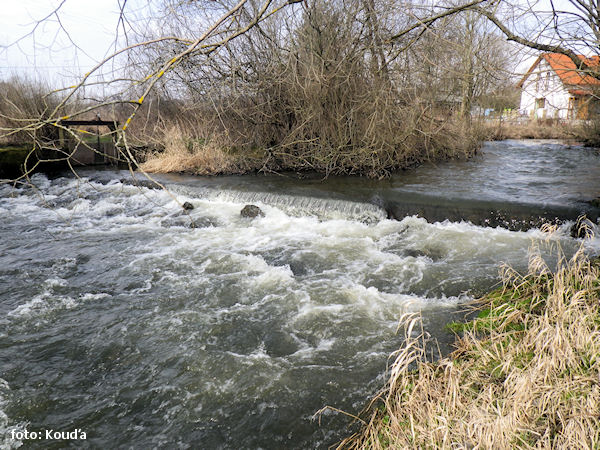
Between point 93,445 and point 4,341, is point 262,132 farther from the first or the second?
point 93,445

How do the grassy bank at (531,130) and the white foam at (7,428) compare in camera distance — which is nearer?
the white foam at (7,428)

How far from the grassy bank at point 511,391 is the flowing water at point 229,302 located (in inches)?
25.0

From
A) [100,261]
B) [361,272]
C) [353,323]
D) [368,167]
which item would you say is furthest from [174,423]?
[368,167]

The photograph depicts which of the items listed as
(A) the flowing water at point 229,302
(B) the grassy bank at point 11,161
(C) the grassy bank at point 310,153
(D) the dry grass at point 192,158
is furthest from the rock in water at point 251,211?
(B) the grassy bank at point 11,161

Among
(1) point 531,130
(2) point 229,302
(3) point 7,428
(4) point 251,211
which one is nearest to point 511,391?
(2) point 229,302

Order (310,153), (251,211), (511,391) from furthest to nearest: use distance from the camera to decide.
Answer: (310,153) < (251,211) < (511,391)

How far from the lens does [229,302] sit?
536 centimetres

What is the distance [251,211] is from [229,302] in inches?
163

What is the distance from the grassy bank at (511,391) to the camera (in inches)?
93.7

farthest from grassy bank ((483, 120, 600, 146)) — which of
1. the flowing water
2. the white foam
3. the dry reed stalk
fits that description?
the white foam

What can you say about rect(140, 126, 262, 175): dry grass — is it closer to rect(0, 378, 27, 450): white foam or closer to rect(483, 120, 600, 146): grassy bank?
rect(0, 378, 27, 450): white foam

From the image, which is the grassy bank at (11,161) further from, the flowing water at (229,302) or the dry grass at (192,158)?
the dry grass at (192,158)

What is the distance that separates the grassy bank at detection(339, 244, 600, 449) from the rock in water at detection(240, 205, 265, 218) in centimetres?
607

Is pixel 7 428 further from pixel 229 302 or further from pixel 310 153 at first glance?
pixel 310 153
